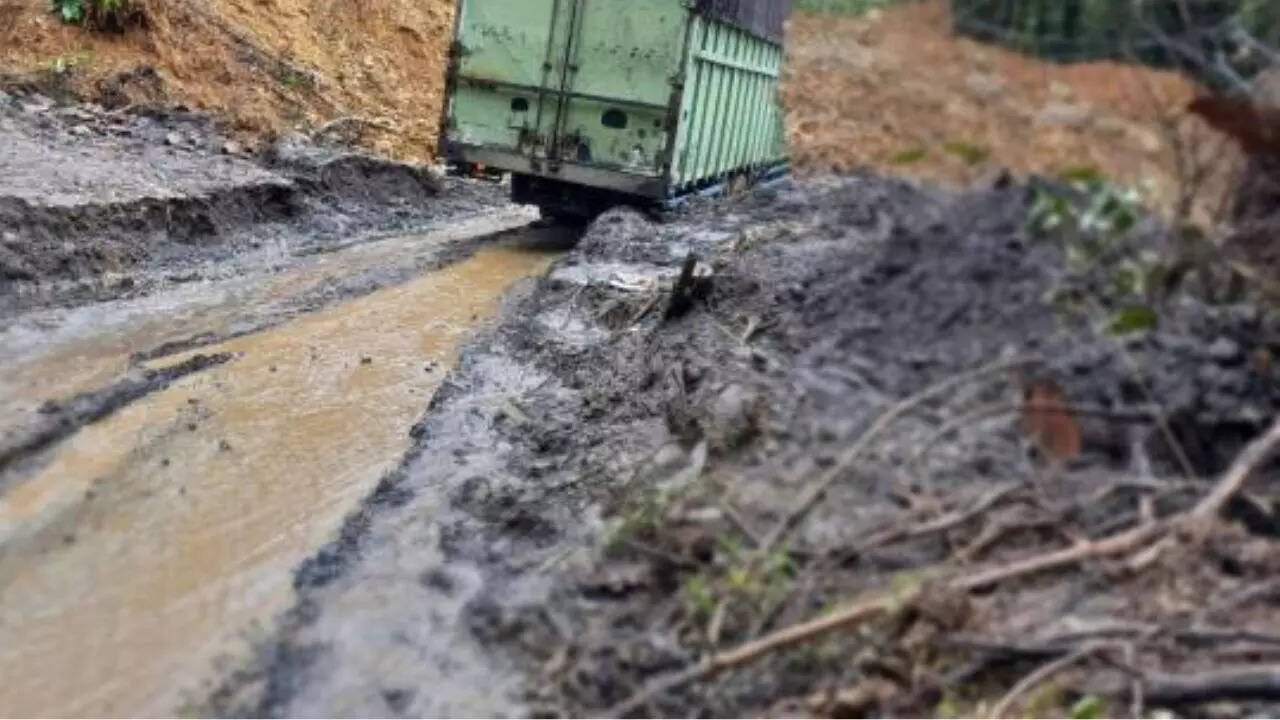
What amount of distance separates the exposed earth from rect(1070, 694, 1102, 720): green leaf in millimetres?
11

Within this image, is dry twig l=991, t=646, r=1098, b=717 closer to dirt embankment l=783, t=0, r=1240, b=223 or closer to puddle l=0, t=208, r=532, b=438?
dirt embankment l=783, t=0, r=1240, b=223

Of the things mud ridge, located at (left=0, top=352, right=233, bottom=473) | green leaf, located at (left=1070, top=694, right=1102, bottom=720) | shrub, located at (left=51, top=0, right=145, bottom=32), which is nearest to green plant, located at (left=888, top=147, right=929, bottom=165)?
green leaf, located at (left=1070, top=694, right=1102, bottom=720)

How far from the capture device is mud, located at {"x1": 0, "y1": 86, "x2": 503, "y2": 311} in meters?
11.5

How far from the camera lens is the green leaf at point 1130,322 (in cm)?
471

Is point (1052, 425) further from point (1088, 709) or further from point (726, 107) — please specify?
point (726, 107)

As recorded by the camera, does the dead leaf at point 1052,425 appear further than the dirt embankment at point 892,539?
Yes

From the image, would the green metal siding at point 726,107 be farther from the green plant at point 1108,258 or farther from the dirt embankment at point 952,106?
the green plant at point 1108,258

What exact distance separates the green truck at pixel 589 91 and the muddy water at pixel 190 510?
383cm

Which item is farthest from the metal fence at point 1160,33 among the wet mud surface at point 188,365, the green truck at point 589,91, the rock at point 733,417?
the green truck at point 589,91

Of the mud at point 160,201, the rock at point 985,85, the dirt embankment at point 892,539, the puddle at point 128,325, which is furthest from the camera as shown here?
the mud at point 160,201

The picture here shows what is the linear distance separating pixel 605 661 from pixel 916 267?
1.90m

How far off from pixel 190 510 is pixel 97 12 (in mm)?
12242

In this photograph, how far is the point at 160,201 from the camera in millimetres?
13070

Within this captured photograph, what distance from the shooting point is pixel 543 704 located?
456 cm
